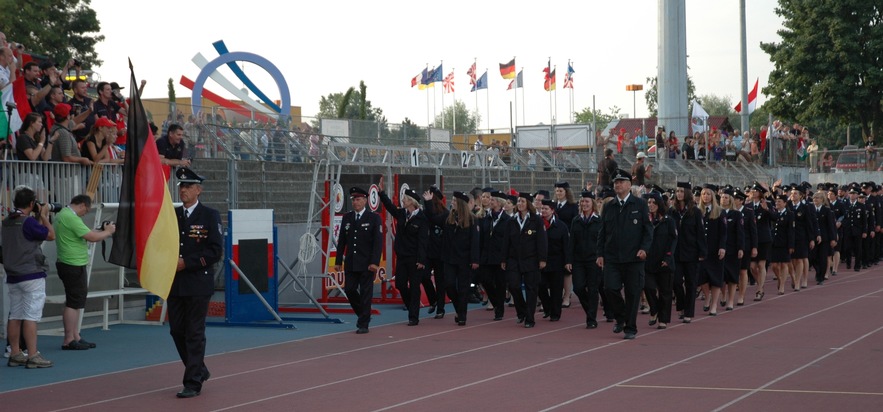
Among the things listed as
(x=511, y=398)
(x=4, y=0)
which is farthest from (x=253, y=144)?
(x=4, y=0)

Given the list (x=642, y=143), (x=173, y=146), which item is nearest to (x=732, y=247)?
(x=173, y=146)

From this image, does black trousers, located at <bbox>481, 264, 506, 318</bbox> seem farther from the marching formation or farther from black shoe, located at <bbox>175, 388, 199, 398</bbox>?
black shoe, located at <bbox>175, 388, 199, 398</bbox>

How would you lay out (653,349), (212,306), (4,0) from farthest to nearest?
(4,0) → (212,306) → (653,349)

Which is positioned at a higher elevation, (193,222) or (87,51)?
(87,51)

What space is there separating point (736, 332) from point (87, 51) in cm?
4066

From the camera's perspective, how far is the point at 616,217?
1445 centimetres

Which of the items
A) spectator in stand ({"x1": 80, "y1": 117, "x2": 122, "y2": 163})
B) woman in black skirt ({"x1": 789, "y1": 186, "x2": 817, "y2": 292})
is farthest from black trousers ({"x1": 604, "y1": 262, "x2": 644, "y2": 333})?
woman in black skirt ({"x1": 789, "y1": 186, "x2": 817, "y2": 292})

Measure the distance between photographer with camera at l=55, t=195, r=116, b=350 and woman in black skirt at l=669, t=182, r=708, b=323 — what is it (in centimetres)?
803

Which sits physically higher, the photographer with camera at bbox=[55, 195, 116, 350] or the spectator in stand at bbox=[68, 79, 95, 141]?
the spectator in stand at bbox=[68, 79, 95, 141]

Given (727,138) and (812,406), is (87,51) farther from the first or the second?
(812,406)

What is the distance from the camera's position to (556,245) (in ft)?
56.2

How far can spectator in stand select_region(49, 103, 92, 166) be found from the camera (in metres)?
15.5

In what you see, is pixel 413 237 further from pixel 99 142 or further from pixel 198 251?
pixel 198 251

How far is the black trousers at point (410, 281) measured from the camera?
16.4 m
